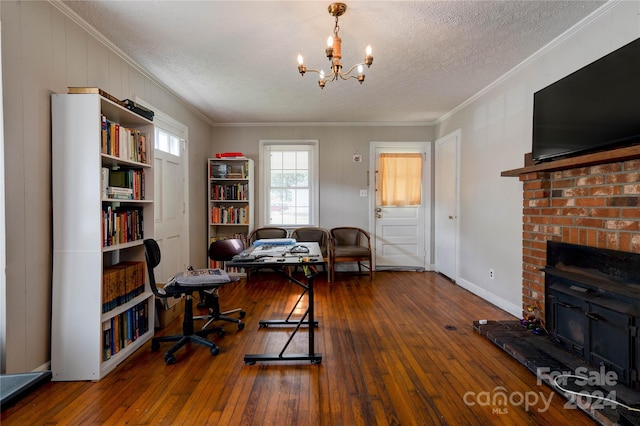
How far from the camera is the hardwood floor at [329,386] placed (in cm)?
168

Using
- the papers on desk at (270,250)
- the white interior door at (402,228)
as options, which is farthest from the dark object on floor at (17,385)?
the white interior door at (402,228)

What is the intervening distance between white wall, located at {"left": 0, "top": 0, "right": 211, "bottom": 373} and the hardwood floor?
0.42 m

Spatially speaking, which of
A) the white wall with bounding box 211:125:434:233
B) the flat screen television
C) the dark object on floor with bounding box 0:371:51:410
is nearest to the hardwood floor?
the dark object on floor with bounding box 0:371:51:410

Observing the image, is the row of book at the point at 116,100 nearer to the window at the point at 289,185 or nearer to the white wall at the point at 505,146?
the window at the point at 289,185

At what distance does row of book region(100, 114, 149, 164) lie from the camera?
2119mm

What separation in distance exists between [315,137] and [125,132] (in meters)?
3.15

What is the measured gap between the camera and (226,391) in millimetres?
1913

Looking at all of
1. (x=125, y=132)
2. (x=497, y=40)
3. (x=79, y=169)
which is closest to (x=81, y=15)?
(x=125, y=132)

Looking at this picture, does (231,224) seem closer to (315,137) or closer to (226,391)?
(315,137)

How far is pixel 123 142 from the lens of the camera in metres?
2.30

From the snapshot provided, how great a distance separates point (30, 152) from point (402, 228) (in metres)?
4.61

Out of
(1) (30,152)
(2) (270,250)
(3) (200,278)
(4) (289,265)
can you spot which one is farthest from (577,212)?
(1) (30,152)

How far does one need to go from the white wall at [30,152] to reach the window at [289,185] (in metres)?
3.03

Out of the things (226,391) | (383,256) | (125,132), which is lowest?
(226,391)
